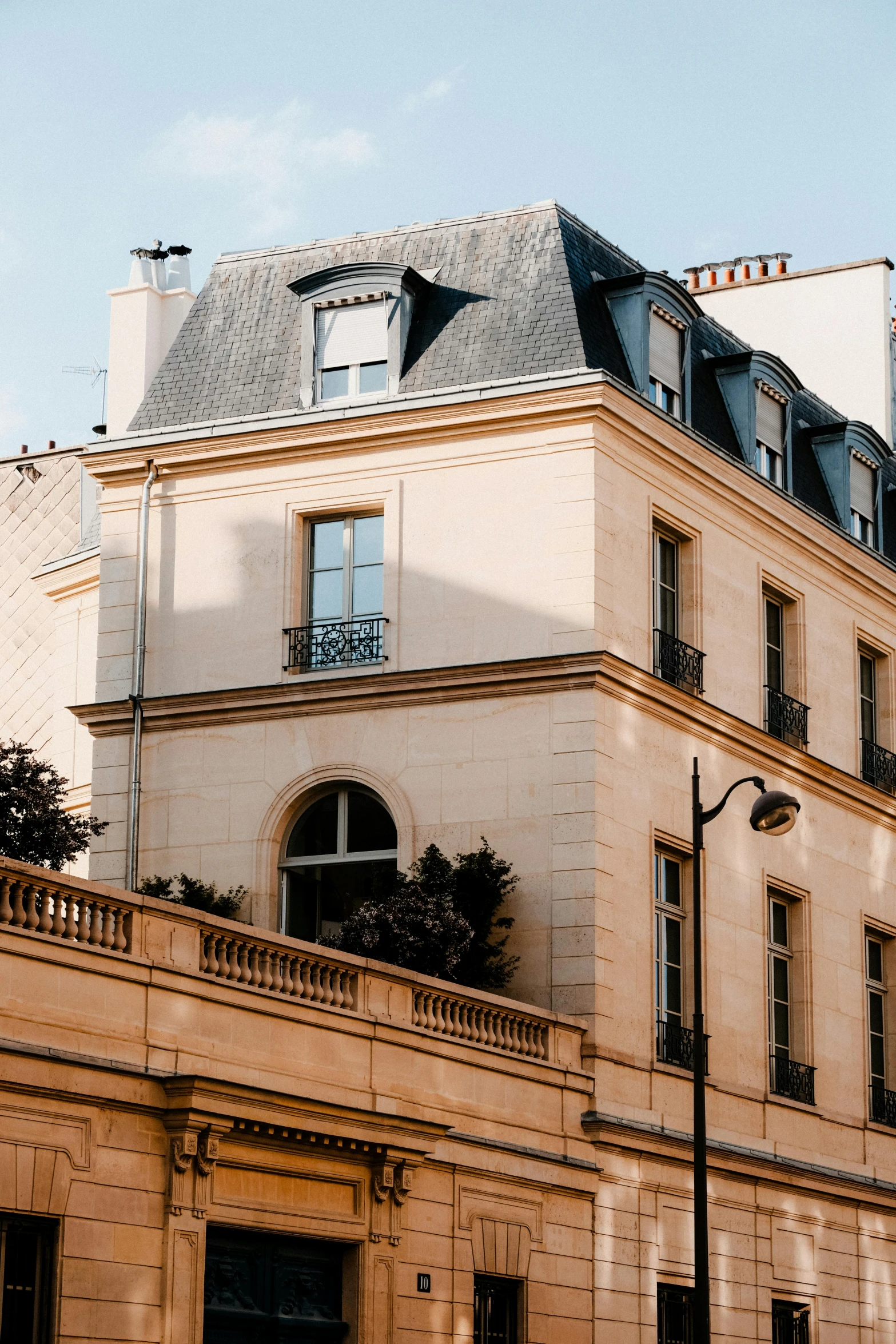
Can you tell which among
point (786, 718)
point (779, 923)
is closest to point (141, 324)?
point (786, 718)

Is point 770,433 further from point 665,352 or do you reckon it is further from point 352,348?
point 352,348

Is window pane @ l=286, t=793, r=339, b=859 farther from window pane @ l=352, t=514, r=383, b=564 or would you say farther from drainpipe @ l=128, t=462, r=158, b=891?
window pane @ l=352, t=514, r=383, b=564

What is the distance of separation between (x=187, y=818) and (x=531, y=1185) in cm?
612

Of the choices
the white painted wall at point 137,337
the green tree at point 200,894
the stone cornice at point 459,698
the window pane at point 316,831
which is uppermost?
the white painted wall at point 137,337

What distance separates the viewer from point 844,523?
100 feet

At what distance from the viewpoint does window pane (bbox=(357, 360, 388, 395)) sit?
2614 centimetres

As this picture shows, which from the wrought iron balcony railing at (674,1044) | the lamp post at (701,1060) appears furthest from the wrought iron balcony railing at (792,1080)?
the lamp post at (701,1060)

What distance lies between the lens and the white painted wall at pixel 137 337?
2933 cm

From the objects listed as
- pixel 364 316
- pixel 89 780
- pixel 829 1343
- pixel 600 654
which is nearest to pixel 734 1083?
pixel 829 1343

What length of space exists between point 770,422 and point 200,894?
32.8ft

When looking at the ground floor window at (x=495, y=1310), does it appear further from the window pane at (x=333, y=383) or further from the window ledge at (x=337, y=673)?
the window pane at (x=333, y=383)

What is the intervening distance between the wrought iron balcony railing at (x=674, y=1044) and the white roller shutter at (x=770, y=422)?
Result: 8145 mm

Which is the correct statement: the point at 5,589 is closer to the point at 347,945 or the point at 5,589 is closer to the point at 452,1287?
the point at 347,945

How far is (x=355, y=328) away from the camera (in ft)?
86.6
